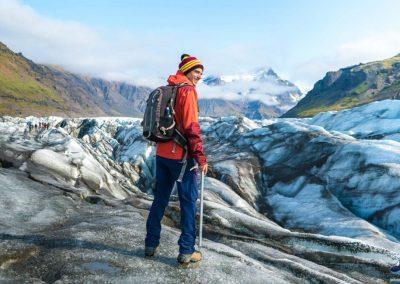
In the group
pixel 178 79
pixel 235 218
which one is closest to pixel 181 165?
pixel 178 79

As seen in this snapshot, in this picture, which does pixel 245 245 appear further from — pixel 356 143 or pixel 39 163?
pixel 356 143

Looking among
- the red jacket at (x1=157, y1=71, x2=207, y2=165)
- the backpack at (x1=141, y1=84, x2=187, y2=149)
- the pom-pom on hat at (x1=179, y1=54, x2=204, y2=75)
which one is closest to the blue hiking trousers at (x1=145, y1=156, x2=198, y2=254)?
the red jacket at (x1=157, y1=71, x2=207, y2=165)

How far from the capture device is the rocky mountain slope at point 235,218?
31.1ft

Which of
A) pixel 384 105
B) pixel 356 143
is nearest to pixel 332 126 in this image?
pixel 384 105

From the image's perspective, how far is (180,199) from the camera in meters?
9.74

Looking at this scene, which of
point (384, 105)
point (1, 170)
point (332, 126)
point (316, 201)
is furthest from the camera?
point (332, 126)

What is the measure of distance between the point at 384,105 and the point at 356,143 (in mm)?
34680

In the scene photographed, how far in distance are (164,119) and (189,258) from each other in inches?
130

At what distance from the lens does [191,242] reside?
375 inches

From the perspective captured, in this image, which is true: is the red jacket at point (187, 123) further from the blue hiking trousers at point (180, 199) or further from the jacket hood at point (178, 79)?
the blue hiking trousers at point (180, 199)

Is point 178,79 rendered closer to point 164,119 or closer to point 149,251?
point 164,119

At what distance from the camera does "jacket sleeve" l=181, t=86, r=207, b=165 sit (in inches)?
365

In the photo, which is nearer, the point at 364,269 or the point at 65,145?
the point at 364,269

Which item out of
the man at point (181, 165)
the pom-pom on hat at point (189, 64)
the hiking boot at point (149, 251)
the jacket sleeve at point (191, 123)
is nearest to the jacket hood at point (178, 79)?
the man at point (181, 165)
